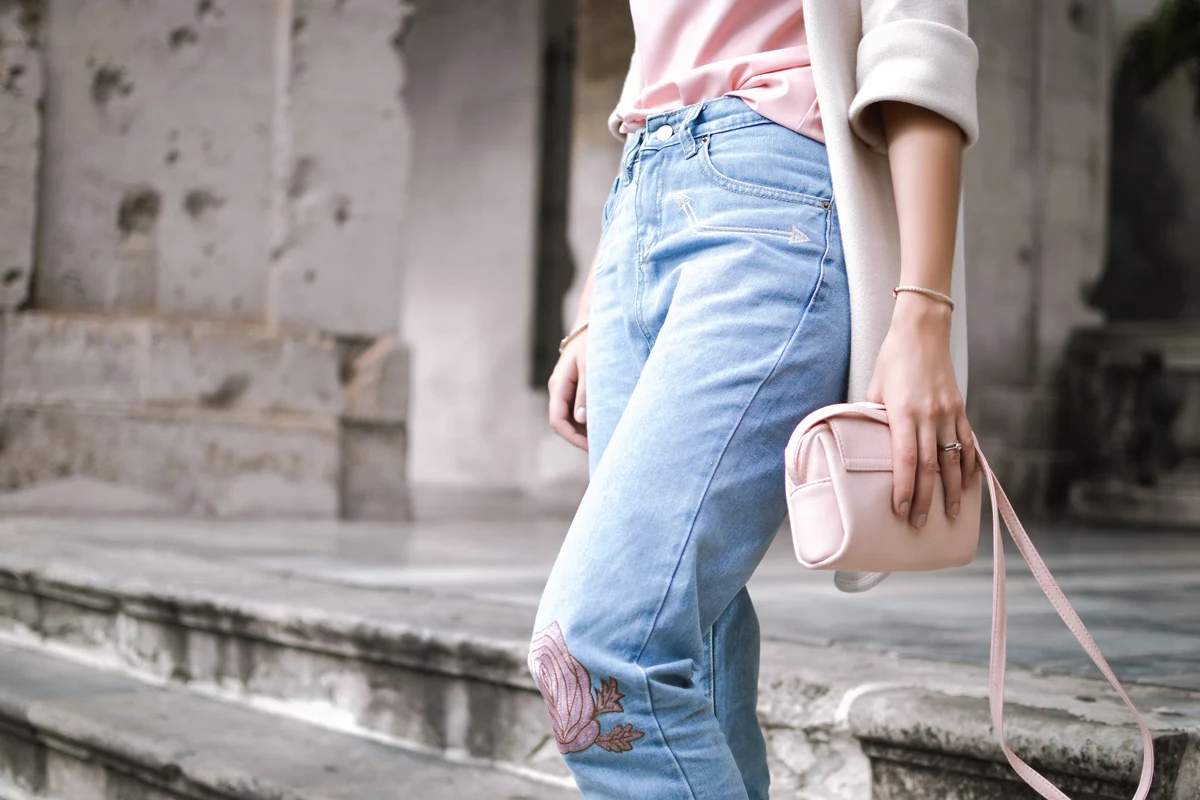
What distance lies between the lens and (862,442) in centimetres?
105

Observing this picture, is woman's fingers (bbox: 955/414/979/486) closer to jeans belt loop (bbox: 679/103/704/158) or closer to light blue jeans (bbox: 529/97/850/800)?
→ light blue jeans (bbox: 529/97/850/800)

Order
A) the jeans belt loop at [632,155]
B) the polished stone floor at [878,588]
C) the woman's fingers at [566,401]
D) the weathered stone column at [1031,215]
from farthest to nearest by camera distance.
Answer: the weathered stone column at [1031,215], the polished stone floor at [878,588], the woman's fingers at [566,401], the jeans belt loop at [632,155]

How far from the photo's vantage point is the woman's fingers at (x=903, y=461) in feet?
3.46

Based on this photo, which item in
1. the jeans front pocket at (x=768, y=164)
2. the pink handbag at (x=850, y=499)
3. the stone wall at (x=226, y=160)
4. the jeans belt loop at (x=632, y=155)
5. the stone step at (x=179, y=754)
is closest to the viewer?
the pink handbag at (x=850, y=499)

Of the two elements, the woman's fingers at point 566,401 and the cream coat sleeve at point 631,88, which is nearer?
the cream coat sleeve at point 631,88

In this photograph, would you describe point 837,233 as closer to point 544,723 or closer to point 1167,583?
point 544,723

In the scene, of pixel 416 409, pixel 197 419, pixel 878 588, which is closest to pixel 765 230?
pixel 878 588

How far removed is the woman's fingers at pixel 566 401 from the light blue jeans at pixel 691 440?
32cm

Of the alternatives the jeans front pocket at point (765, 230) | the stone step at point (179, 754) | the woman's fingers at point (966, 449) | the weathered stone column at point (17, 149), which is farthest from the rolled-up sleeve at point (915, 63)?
the weathered stone column at point (17, 149)

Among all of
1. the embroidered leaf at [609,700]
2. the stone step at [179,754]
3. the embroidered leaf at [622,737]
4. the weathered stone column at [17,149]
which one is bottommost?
the stone step at [179,754]

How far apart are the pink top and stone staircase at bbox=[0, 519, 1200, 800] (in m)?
0.77

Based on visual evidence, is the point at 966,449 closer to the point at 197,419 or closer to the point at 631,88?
the point at 631,88

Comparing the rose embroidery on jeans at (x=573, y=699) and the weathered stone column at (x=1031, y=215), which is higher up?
the weathered stone column at (x=1031, y=215)

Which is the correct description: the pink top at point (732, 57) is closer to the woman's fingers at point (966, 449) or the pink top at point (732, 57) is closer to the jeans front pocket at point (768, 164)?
the jeans front pocket at point (768, 164)
